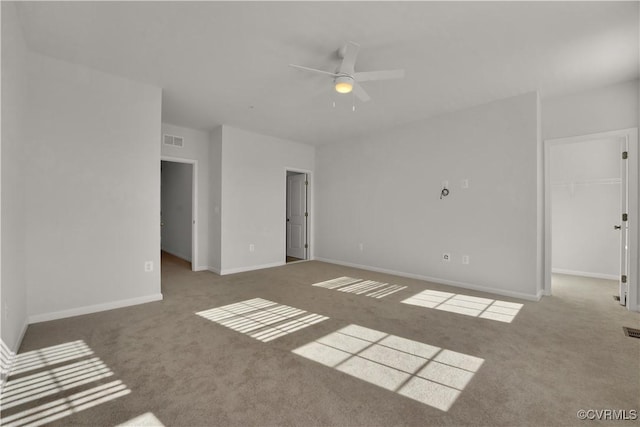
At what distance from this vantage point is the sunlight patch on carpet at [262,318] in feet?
8.99

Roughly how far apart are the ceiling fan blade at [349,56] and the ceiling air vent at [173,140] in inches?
150

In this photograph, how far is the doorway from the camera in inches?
270

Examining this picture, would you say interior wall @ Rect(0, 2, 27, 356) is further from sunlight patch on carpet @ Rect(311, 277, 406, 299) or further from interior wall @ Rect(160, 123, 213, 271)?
sunlight patch on carpet @ Rect(311, 277, 406, 299)

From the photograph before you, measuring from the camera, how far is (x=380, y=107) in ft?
14.0

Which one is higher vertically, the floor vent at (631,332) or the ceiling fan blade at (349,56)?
the ceiling fan blade at (349,56)

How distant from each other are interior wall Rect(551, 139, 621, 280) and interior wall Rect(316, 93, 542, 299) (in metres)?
2.29

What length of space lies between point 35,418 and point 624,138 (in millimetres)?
6230

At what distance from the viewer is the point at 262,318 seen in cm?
307

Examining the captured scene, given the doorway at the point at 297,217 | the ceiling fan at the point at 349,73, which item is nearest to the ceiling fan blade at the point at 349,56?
the ceiling fan at the point at 349,73

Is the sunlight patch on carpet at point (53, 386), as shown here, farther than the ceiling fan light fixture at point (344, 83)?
No

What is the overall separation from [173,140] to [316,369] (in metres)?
4.82

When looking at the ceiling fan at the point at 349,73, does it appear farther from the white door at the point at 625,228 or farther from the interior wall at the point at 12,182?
the white door at the point at 625,228

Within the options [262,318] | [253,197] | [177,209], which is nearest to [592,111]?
[262,318]

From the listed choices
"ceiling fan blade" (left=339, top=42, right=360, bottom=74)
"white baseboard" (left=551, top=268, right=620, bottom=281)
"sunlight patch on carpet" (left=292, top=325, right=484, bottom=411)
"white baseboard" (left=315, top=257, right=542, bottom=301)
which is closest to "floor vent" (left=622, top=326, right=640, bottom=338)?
"white baseboard" (left=315, top=257, right=542, bottom=301)
